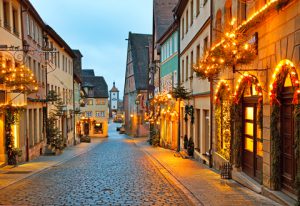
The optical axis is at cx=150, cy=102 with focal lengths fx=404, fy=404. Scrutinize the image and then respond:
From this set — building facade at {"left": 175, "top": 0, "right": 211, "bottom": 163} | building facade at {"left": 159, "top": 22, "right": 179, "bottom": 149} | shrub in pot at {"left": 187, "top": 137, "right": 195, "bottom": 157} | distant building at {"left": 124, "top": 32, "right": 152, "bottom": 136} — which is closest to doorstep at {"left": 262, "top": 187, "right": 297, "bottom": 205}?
building facade at {"left": 175, "top": 0, "right": 211, "bottom": 163}

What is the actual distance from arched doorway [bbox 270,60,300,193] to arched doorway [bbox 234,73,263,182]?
109cm

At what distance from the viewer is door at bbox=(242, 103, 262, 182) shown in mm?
11414

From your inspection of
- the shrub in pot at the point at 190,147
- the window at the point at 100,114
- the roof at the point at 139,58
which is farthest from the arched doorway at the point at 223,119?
the window at the point at 100,114

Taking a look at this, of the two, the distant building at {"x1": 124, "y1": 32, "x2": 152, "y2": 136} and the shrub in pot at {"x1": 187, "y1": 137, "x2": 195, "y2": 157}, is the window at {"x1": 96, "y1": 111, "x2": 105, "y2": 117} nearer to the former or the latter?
the distant building at {"x1": 124, "y1": 32, "x2": 152, "y2": 136}

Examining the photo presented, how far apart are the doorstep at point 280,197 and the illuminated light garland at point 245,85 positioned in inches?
91.7

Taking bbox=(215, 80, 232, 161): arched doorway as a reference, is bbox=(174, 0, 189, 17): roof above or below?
above

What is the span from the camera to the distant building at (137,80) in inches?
2334

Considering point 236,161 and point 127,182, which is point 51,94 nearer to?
point 127,182

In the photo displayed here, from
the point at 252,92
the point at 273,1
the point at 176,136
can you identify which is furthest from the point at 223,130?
the point at 176,136

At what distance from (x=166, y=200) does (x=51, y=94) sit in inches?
764

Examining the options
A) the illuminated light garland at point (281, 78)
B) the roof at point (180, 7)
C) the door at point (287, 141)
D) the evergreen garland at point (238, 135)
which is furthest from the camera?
the roof at point (180, 7)

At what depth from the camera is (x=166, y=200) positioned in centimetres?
1048

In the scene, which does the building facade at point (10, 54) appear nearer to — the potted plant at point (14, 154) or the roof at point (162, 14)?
the potted plant at point (14, 154)

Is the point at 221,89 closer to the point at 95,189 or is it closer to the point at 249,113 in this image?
the point at 249,113
